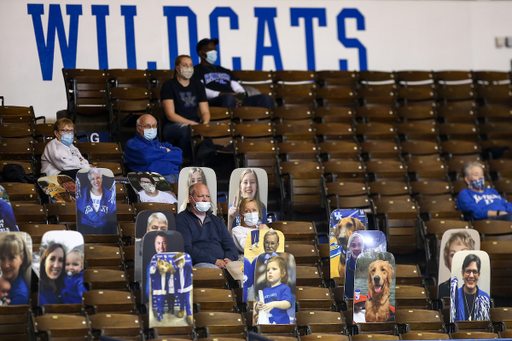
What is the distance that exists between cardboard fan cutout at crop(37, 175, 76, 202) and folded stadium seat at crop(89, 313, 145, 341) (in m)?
1.52

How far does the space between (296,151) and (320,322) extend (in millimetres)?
2425

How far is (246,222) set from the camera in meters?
6.12

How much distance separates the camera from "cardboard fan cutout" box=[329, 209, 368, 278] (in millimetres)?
6008

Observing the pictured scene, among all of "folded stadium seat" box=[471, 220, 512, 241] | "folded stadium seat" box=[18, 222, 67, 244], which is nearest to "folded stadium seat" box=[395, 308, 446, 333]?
"folded stadium seat" box=[471, 220, 512, 241]

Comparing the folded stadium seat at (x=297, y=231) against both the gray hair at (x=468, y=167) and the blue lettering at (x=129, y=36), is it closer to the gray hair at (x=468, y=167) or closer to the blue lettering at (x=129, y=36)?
the gray hair at (x=468, y=167)

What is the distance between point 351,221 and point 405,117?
A: 2686mm

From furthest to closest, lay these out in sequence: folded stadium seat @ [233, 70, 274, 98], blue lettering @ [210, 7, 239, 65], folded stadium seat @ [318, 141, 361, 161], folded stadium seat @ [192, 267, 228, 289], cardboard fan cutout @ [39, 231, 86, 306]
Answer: blue lettering @ [210, 7, 239, 65] → folded stadium seat @ [233, 70, 274, 98] → folded stadium seat @ [318, 141, 361, 161] → folded stadium seat @ [192, 267, 228, 289] → cardboard fan cutout @ [39, 231, 86, 306]

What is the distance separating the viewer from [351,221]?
618cm

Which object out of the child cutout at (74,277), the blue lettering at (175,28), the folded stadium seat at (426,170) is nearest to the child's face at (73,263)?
the child cutout at (74,277)

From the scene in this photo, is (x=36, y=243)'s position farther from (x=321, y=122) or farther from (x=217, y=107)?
(x=321, y=122)

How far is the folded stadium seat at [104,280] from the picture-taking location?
5371 mm

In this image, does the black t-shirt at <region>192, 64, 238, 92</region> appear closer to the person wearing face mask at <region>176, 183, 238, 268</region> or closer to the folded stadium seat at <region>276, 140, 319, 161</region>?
the folded stadium seat at <region>276, 140, 319, 161</region>

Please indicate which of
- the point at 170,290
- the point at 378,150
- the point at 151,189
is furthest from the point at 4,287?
the point at 378,150

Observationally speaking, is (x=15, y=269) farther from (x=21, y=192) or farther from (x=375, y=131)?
(x=375, y=131)
